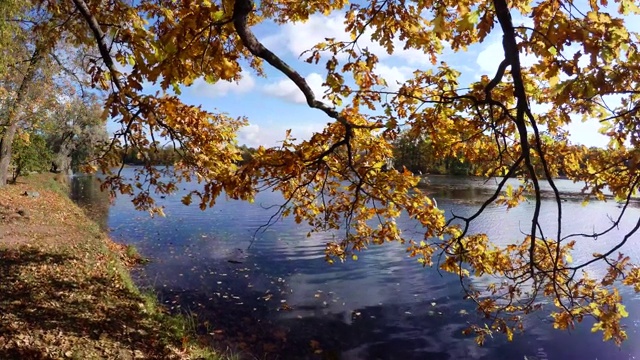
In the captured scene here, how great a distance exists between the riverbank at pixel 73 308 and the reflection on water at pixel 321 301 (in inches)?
52.4

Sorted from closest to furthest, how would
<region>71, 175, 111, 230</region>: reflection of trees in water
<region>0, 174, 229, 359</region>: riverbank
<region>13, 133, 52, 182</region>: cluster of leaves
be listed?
<region>0, 174, 229, 359</region>: riverbank → <region>71, 175, 111, 230</region>: reflection of trees in water → <region>13, 133, 52, 182</region>: cluster of leaves

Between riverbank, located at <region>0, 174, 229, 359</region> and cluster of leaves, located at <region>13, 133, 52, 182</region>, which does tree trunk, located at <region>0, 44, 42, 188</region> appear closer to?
cluster of leaves, located at <region>13, 133, 52, 182</region>

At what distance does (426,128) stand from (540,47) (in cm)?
195

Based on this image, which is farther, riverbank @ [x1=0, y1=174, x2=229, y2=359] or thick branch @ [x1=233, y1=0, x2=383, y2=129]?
riverbank @ [x1=0, y1=174, x2=229, y2=359]

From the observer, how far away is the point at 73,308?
7.70 m

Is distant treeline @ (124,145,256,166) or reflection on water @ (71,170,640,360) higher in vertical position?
distant treeline @ (124,145,256,166)

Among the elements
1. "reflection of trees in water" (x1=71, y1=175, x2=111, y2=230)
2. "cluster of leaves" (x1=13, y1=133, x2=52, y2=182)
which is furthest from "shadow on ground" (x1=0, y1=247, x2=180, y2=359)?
"cluster of leaves" (x1=13, y1=133, x2=52, y2=182)

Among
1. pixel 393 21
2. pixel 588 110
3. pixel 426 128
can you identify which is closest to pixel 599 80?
pixel 588 110

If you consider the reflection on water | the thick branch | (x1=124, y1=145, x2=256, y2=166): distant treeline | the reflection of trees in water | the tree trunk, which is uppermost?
the tree trunk

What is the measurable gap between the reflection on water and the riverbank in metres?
1.33

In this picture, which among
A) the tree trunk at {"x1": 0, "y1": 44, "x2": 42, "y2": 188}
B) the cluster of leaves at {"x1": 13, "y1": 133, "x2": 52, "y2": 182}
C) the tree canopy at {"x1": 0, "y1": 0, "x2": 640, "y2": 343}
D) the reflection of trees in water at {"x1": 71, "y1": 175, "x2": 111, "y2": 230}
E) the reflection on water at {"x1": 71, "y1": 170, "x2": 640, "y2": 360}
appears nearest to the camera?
the tree canopy at {"x1": 0, "y1": 0, "x2": 640, "y2": 343}

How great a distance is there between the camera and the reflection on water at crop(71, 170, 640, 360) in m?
9.29

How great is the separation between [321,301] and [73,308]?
600 centimetres

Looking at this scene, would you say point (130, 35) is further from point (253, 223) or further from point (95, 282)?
point (253, 223)
